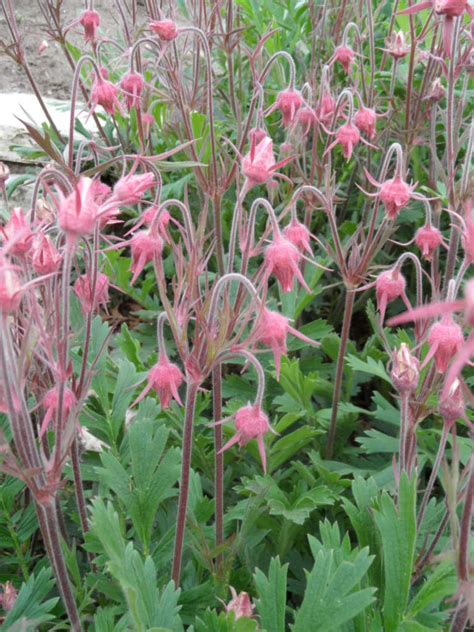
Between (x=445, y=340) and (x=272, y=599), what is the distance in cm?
61

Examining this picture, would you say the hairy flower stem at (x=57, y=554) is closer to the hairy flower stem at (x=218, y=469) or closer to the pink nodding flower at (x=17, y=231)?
the hairy flower stem at (x=218, y=469)

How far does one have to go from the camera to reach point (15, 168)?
13.6ft

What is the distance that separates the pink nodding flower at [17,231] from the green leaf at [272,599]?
732 millimetres

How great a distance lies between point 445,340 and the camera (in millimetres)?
1444

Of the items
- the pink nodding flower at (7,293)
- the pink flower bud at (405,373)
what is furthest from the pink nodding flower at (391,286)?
the pink nodding flower at (7,293)

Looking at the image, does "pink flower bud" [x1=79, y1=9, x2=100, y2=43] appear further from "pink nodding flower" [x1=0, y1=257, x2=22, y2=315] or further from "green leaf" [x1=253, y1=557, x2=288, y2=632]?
"green leaf" [x1=253, y1=557, x2=288, y2=632]

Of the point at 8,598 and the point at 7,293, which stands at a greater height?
the point at 7,293

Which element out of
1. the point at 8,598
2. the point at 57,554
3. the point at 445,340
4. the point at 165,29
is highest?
the point at 165,29

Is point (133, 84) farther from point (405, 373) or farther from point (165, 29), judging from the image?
point (405, 373)

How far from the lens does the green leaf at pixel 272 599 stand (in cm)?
129

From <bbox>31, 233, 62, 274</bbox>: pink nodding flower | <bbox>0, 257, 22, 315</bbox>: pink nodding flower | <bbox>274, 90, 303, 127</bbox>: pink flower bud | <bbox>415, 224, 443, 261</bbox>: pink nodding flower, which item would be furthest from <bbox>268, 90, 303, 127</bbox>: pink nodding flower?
<bbox>0, 257, 22, 315</bbox>: pink nodding flower

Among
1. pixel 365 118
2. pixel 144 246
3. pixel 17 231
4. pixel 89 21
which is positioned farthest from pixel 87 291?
pixel 89 21

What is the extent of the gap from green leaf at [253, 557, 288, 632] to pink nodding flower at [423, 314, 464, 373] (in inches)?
20.5

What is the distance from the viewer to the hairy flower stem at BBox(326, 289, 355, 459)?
82.5 inches
